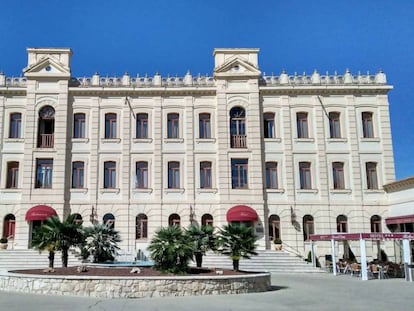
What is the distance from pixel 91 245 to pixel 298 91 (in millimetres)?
19999

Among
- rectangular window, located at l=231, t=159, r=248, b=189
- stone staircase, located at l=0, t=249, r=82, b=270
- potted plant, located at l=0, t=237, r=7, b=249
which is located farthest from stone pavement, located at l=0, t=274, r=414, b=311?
potted plant, located at l=0, t=237, r=7, b=249

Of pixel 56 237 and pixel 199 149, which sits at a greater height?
pixel 199 149

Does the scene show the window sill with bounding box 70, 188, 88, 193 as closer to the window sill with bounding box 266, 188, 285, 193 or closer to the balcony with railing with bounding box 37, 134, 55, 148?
the balcony with railing with bounding box 37, 134, 55, 148

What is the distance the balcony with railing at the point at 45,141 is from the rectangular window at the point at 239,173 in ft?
44.3

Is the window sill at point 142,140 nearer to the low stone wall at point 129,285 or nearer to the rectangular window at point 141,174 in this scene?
the rectangular window at point 141,174

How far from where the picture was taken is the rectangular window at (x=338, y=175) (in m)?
35.1

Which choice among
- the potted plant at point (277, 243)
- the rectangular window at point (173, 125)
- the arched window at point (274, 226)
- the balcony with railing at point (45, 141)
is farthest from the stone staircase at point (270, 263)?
the balcony with railing at point (45, 141)

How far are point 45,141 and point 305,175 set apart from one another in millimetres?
19519

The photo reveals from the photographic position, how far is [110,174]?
35.2m

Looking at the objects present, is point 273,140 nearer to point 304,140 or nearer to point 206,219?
point 304,140

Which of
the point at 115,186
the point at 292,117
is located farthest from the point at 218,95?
the point at 115,186

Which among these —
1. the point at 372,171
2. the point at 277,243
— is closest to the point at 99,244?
the point at 277,243

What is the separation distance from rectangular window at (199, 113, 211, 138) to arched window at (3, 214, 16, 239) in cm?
1500

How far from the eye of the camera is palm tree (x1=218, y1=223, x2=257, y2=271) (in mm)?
21281
